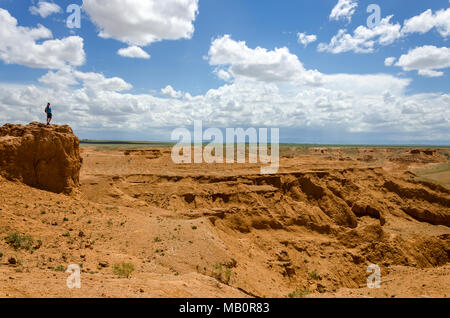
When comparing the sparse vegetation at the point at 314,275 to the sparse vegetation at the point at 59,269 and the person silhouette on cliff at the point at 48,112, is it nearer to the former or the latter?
the sparse vegetation at the point at 59,269

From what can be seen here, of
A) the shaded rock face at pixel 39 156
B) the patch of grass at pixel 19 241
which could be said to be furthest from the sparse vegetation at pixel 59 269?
the shaded rock face at pixel 39 156

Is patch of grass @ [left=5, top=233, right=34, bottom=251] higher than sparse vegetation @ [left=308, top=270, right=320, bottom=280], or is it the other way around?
patch of grass @ [left=5, top=233, right=34, bottom=251]

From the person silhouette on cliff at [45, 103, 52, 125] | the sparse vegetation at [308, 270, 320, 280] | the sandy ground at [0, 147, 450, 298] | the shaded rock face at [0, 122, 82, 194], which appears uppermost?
the person silhouette on cliff at [45, 103, 52, 125]

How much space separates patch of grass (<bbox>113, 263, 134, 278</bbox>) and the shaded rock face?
6.60 m

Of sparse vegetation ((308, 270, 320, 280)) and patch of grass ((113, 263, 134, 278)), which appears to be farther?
sparse vegetation ((308, 270, 320, 280))

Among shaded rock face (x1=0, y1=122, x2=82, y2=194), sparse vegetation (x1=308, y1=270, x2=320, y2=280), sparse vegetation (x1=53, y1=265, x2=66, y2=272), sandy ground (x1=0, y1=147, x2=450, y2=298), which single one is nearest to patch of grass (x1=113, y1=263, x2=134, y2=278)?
sandy ground (x1=0, y1=147, x2=450, y2=298)

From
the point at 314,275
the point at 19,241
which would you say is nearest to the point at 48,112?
the point at 19,241

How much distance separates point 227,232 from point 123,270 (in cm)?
797

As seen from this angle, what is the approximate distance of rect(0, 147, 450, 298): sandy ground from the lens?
7582 millimetres

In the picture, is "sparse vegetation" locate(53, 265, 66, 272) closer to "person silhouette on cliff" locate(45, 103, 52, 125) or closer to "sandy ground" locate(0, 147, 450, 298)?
"sandy ground" locate(0, 147, 450, 298)

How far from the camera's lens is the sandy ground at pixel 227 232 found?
7.58 metres
